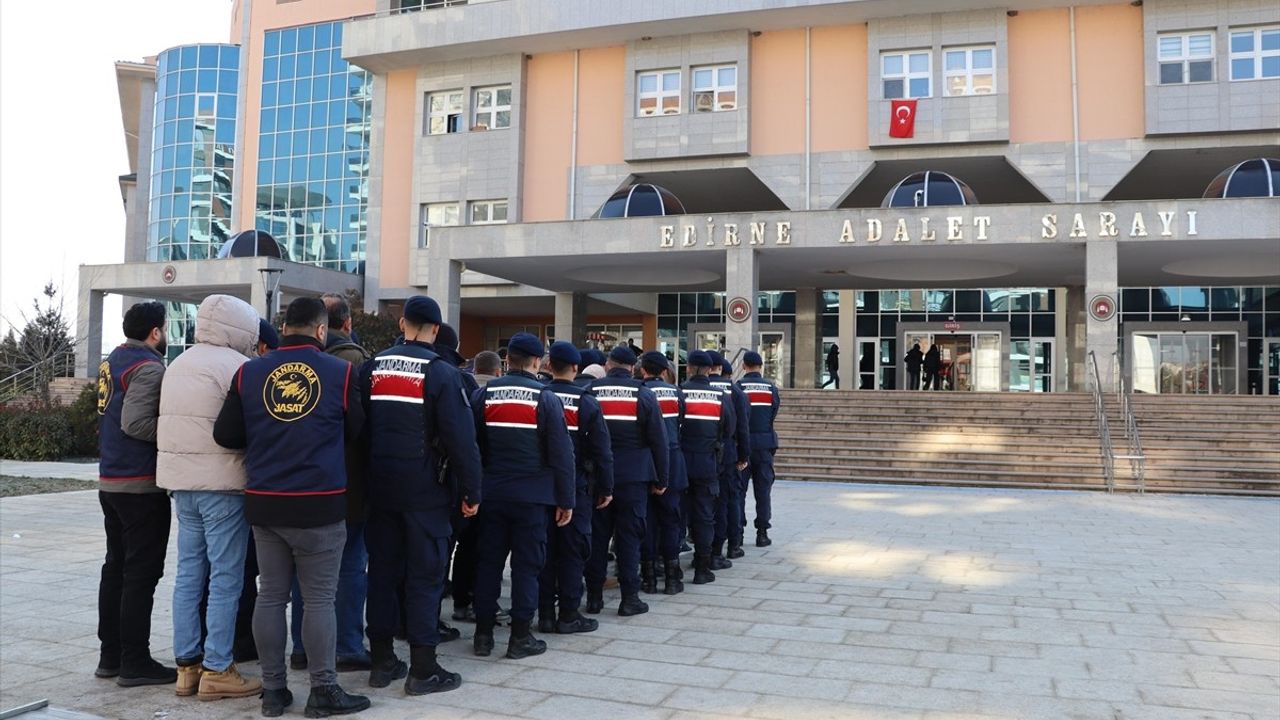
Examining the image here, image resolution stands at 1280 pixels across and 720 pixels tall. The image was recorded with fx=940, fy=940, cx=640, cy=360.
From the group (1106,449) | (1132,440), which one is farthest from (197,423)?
(1132,440)

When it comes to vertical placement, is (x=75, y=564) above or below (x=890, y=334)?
below

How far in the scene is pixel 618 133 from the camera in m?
32.4

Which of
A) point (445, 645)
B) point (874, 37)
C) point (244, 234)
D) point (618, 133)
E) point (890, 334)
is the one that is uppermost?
point (874, 37)

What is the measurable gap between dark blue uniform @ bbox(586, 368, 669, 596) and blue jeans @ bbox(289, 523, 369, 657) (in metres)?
1.90

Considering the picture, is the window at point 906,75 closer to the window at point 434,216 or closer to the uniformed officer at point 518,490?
the window at point 434,216

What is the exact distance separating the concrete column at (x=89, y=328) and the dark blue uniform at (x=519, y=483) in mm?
33379

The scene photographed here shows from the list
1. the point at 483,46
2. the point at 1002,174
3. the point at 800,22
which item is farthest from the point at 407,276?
the point at 1002,174

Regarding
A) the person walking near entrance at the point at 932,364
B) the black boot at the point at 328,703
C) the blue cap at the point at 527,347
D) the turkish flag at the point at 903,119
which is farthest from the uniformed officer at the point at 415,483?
the turkish flag at the point at 903,119

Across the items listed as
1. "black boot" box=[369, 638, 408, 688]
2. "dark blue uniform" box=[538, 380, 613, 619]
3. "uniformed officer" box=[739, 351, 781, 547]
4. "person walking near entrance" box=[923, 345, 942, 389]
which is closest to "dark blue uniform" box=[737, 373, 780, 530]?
"uniformed officer" box=[739, 351, 781, 547]

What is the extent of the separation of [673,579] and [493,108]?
29079 mm

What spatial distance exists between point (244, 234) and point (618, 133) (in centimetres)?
1443

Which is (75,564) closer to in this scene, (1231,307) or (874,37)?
(874,37)

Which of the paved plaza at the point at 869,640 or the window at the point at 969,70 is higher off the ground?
the window at the point at 969,70

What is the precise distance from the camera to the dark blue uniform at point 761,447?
9.71 metres
